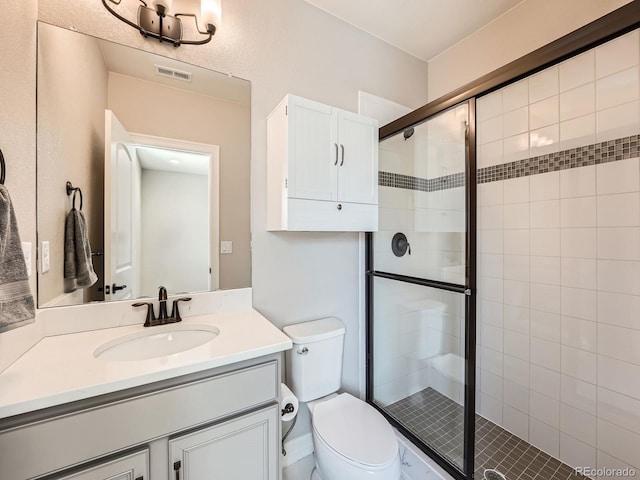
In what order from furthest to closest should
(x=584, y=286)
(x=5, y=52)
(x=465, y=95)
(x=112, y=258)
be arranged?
1. (x=584, y=286)
2. (x=465, y=95)
3. (x=112, y=258)
4. (x=5, y=52)

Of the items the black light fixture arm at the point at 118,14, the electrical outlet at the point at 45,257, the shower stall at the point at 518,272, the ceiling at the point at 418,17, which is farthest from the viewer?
the ceiling at the point at 418,17

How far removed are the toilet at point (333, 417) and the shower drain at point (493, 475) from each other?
0.67 meters

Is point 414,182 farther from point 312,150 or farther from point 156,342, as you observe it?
point 156,342

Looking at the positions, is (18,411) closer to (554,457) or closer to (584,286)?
(584,286)

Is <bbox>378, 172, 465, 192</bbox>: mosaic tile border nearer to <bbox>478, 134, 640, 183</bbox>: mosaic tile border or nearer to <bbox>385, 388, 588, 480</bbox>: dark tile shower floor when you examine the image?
<bbox>478, 134, 640, 183</bbox>: mosaic tile border

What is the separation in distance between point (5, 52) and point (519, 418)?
3059 millimetres

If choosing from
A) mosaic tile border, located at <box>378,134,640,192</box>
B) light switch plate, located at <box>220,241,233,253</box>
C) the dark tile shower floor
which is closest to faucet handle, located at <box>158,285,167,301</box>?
Result: light switch plate, located at <box>220,241,233,253</box>

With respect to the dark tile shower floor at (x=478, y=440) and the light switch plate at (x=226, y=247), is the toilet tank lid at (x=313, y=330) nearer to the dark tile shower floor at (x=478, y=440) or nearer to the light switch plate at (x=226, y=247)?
the light switch plate at (x=226, y=247)

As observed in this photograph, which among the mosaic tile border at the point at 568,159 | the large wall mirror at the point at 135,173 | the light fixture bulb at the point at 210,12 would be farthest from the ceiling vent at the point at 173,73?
the mosaic tile border at the point at 568,159

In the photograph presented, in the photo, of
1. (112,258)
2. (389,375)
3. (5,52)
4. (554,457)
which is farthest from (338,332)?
(5,52)

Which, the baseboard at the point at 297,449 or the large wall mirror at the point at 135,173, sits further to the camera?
the baseboard at the point at 297,449

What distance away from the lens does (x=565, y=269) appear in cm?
164

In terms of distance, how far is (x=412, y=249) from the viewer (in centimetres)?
187

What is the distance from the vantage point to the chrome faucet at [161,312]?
1.23 m
